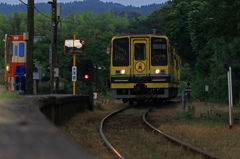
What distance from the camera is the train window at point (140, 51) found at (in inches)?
830

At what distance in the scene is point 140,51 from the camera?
69.4 ft

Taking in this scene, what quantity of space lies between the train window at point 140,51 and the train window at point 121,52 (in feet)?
1.53

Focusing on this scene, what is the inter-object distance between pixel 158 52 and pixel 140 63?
110 centimetres

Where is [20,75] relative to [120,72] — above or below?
below

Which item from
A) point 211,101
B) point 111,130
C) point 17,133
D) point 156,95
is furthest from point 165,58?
point 17,133

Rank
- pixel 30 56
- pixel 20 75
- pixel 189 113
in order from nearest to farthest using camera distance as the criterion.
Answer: pixel 189 113 → pixel 30 56 → pixel 20 75

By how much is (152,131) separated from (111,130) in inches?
49.0

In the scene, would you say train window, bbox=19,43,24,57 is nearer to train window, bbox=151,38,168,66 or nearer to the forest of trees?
train window, bbox=151,38,168,66

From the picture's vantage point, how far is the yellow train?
21.0m

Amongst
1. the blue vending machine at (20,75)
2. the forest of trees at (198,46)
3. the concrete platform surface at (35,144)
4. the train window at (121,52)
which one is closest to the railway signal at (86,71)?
the train window at (121,52)

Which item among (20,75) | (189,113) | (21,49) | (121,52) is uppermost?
(21,49)

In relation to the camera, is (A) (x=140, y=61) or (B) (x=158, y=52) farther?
(B) (x=158, y=52)

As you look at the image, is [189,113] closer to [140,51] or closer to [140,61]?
[140,61]

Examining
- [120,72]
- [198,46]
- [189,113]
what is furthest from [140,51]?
[198,46]
